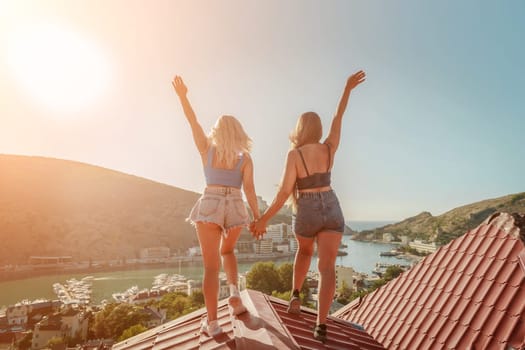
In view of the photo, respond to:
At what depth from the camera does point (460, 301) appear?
395 cm

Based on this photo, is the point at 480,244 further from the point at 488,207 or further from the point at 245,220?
A: the point at 488,207

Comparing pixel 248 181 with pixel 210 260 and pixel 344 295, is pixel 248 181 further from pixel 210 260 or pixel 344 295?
pixel 344 295

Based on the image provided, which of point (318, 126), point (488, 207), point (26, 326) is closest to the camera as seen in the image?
point (318, 126)

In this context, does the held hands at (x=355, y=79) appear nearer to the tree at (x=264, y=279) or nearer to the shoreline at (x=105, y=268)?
the tree at (x=264, y=279)

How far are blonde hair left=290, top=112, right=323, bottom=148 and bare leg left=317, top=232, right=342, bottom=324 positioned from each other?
95cm

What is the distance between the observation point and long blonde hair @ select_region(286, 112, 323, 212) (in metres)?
3.25

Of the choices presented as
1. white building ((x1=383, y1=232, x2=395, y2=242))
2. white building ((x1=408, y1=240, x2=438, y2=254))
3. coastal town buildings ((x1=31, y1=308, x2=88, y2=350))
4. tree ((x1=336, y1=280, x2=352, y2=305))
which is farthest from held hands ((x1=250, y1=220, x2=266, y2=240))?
white building ((x1=383, y1=232, x2=395, y2=242))

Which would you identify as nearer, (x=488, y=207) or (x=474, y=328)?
(x=474, y=328)

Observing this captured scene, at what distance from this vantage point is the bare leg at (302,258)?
3.25 meters

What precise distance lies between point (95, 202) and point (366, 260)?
103103mm

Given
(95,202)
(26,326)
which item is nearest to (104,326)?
(26,326)

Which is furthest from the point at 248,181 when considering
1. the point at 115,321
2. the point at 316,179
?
the point at 115,321

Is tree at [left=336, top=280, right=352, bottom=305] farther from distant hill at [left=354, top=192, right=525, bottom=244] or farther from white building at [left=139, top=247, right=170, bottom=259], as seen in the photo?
white building at [left=139, top=247, right=170, bottom=259]

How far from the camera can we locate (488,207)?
4582 inches
